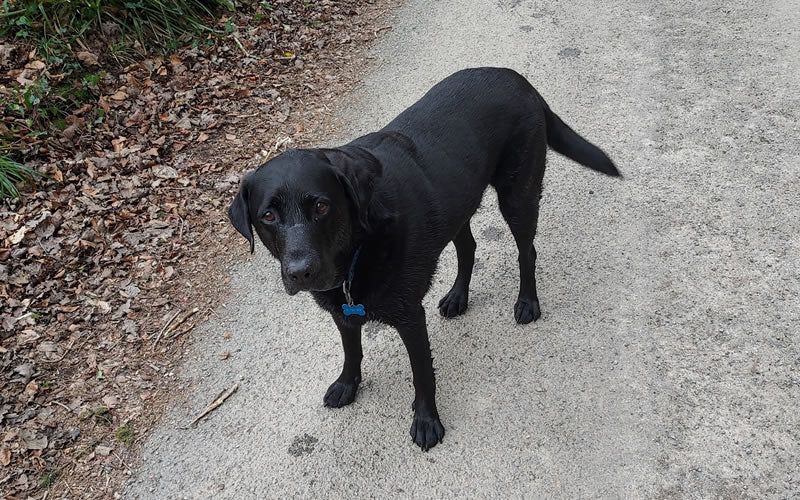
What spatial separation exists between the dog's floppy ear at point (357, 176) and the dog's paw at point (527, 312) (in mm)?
1358

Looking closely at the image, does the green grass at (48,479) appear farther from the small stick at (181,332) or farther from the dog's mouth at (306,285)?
the dog's mouth at (306,285)

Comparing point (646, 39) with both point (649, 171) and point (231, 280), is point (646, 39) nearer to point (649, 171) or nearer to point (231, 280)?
point (649, 171)

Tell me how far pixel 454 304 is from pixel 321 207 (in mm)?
1501

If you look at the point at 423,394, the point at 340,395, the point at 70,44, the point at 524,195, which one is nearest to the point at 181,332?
the point at 340,395

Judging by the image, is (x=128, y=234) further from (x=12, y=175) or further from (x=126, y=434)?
(x=126, y=434)

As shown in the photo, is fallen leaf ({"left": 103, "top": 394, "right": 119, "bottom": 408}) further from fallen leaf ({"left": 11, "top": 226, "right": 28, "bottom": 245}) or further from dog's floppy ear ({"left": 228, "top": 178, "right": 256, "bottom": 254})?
dog's floppy ear ({"left": 228, "top": 178, "right": 256, "bottom": 254})

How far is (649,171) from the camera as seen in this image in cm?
434

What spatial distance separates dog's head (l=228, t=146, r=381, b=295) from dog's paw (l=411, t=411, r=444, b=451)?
3.01 ft

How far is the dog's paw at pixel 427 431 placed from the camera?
3.00 metres

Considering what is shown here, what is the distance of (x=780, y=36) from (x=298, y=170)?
5.00 m

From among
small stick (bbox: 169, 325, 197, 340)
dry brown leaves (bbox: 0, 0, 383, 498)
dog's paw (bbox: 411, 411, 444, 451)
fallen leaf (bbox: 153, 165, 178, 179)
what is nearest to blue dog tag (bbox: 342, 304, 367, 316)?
dog's paw (bbox: 411, 411, 444, 451)

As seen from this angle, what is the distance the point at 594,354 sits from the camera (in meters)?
3.29

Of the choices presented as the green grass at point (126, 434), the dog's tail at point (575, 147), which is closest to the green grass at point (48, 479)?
the green grass at point (126, 434)

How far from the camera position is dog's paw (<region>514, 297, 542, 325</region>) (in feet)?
11.6
